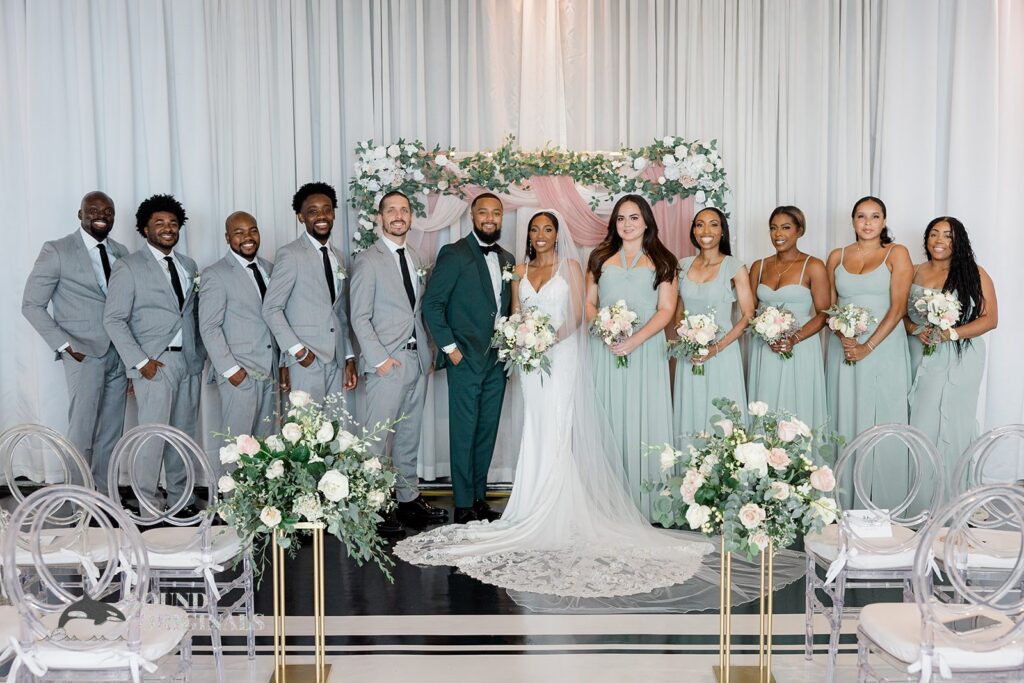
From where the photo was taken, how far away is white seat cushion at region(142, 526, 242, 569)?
3875mm

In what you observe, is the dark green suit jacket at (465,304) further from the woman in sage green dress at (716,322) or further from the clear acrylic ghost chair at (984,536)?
the clear acrylic ghost chair at (984,536)

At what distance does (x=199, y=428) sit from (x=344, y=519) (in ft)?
12.6

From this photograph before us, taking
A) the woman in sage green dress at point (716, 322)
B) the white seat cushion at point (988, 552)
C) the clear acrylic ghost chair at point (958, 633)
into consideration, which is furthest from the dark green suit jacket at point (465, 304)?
the clear acrylic ghost chair at point (958, 633)

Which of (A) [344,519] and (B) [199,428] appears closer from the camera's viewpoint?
(A) [344,519]

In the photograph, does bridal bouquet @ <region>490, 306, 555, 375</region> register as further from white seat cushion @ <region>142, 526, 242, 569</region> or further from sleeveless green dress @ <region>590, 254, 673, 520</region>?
white seat cushion @ <region>142, 526, 242, 569</region>

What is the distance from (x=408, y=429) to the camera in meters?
6.28

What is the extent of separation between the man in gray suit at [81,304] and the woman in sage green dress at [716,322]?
4.01m

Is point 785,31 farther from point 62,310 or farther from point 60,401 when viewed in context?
point 60,401

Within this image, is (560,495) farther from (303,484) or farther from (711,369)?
(303,484)

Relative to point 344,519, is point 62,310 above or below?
above

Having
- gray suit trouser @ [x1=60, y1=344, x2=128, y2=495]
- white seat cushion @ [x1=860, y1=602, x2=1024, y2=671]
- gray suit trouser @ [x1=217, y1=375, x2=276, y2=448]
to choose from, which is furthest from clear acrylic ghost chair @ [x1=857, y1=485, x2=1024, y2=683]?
gray suit trouser @ [x1=60, y1=344, x2=128, y2=495]

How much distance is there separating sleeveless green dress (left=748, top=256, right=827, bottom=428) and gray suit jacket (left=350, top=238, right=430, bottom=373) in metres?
2.38

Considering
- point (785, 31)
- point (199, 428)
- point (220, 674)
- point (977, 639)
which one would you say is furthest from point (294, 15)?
point (977, 639)

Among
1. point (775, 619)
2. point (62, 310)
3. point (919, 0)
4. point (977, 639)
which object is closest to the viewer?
point (977, 639)
